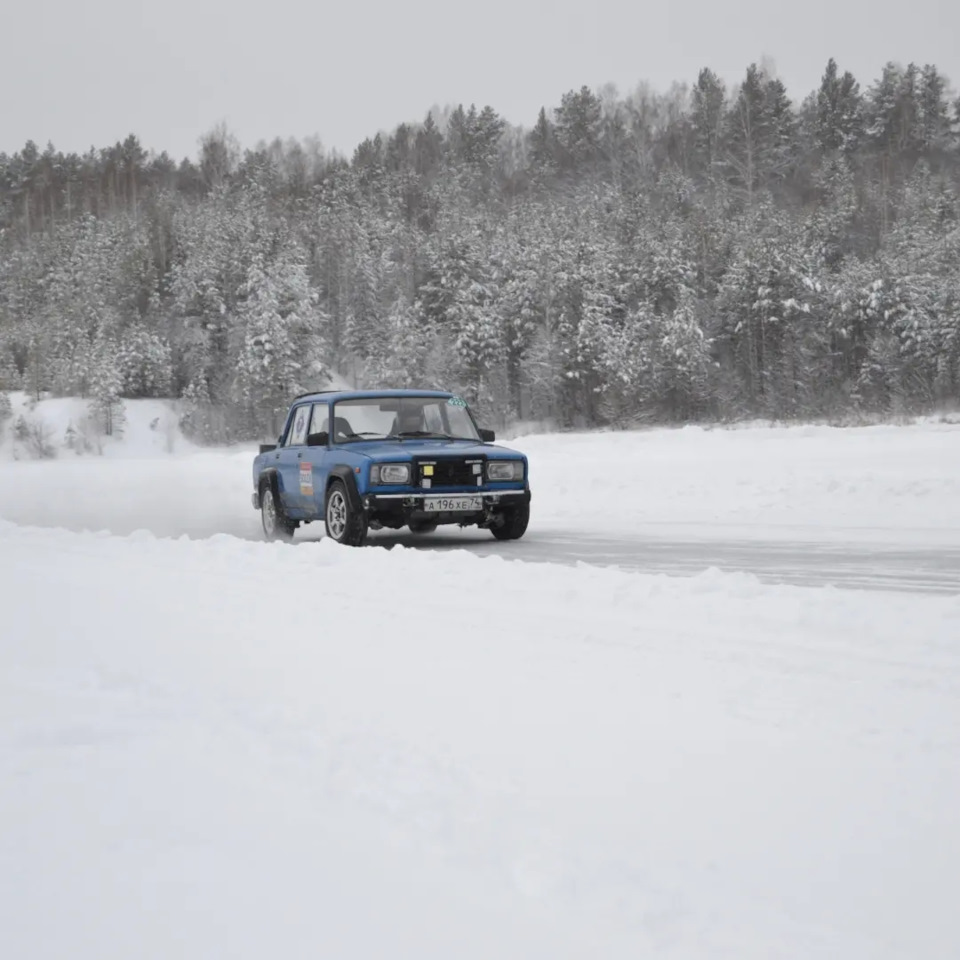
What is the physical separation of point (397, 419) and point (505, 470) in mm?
1558

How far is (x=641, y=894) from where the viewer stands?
110 inches

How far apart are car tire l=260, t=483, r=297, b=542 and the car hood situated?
1.87 metres

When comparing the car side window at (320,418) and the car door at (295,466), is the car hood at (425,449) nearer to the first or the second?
the car side window at (320,418)

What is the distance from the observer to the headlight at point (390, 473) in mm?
11500

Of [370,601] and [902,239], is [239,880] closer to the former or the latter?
[370,601]

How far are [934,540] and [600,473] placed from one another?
11664 millimetres

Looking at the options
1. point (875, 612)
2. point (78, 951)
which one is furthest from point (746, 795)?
point (875, 612)

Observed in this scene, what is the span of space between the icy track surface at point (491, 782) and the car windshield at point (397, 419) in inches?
241

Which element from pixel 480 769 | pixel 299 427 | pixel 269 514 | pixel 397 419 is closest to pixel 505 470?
pixel 397 419

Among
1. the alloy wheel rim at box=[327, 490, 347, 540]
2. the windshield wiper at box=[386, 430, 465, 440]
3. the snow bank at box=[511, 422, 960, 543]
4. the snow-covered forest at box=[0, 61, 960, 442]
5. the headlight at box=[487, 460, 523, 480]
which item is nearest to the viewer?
the alloy wheel rim at box=[327, 490, 347, 540]

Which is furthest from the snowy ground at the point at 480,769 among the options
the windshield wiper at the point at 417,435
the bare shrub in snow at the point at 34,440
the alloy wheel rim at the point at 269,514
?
the bare shrub in snow at the point at 34,440

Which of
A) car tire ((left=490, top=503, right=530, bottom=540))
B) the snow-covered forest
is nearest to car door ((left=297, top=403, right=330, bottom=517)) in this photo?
car tire ((left=490, top=503, right=530, bottom=540))

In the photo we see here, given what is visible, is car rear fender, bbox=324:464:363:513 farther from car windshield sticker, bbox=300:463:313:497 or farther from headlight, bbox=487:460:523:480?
headlight, bbox=487:460:523:480

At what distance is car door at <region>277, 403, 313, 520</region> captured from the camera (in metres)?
13.0
